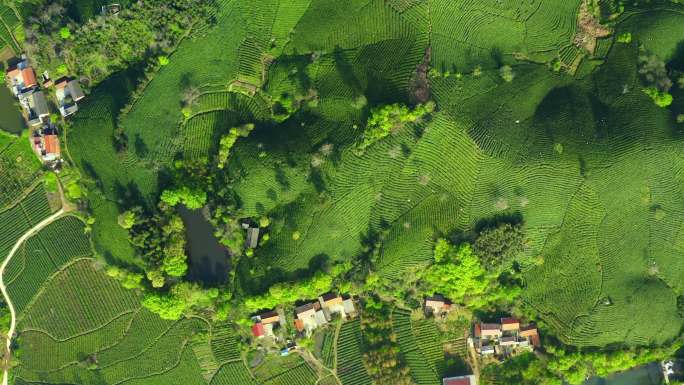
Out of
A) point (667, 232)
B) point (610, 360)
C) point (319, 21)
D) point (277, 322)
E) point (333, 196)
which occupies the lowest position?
point (610, 360)

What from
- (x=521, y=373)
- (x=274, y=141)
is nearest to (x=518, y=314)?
(x=521, y=373)

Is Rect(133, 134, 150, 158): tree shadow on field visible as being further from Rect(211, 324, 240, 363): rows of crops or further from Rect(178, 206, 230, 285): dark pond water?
Rect(211, 324, 240, 363): rows of crops

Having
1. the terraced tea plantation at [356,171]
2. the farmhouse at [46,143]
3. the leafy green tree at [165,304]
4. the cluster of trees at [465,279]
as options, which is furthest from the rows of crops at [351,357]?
the farmhouse at [46,143]

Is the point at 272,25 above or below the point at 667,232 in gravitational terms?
above

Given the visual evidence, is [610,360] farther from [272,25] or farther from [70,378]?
[70,378]

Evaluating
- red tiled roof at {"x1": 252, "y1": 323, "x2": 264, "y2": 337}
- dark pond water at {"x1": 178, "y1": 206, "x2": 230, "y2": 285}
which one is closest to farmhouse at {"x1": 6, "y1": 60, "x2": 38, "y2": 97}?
dark pond water at {"x1": 178, "y1": 206, "x2": 230, "y2": 285}

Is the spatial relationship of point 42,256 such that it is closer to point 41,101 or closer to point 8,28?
point 41,101

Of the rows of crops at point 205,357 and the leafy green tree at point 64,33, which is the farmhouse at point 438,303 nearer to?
the rows of crops at point 205,357
